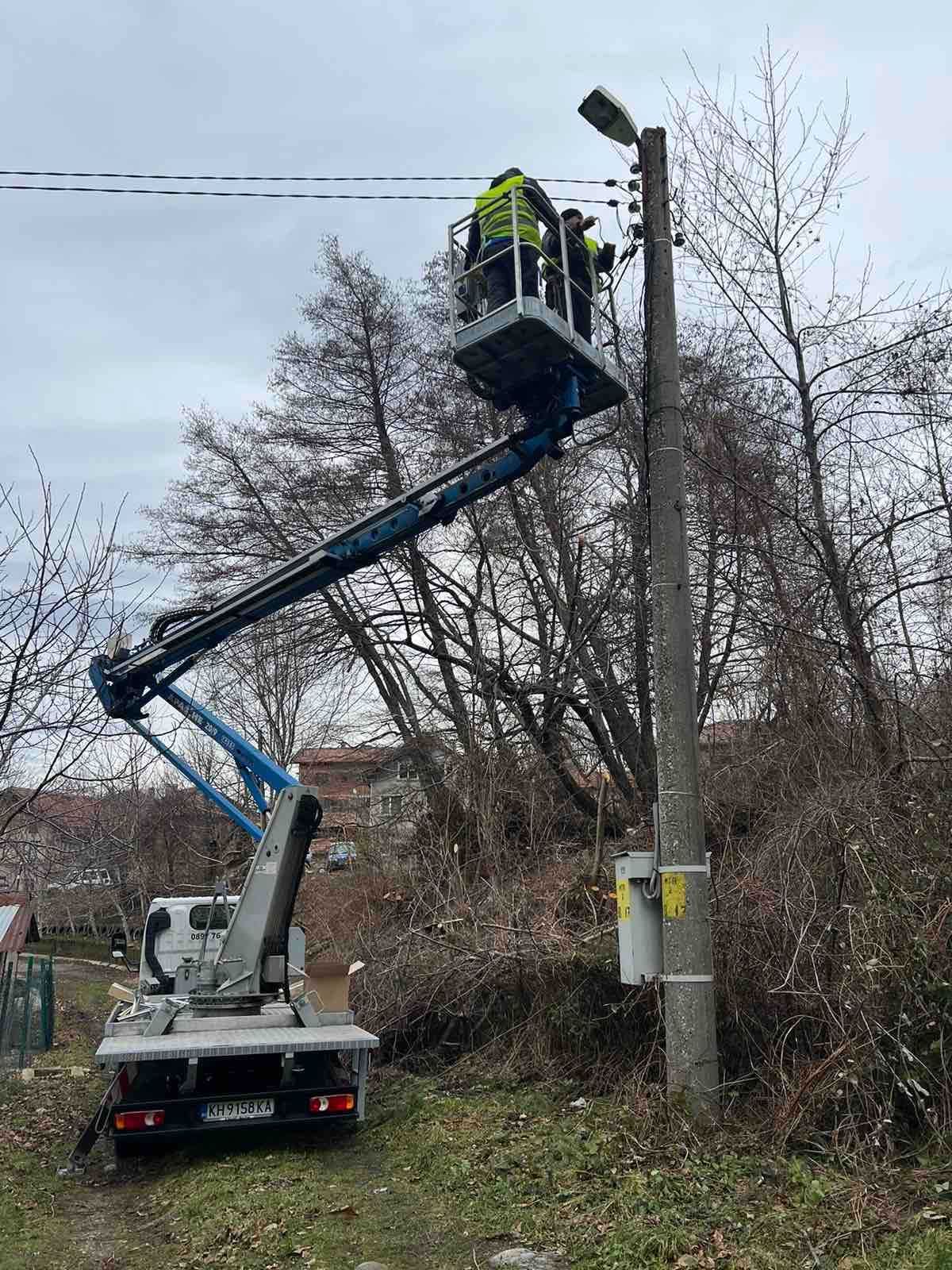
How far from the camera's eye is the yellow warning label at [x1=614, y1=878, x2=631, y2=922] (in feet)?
23.5

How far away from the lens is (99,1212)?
24.1 ft

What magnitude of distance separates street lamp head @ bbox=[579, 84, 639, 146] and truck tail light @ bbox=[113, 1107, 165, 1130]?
7.98 meters

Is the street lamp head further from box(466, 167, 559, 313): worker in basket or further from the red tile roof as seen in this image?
the red tile roof

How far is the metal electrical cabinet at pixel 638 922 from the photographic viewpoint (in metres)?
7.03

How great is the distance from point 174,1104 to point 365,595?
11324 millimetres

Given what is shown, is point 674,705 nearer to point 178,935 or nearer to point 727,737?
point 727,737

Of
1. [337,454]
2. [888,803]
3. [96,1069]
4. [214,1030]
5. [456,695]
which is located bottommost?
[96,1069]

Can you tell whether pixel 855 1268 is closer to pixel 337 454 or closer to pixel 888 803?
pixel 888 803

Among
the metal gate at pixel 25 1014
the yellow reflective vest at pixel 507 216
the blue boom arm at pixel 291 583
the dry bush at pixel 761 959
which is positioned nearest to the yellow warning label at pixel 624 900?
the dry bush at pixel 761 959

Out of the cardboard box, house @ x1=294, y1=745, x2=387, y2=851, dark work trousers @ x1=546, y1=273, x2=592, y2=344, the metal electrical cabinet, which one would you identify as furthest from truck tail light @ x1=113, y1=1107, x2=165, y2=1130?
dark work trousers @ x1=546, y1=273, x2=592, y2=344

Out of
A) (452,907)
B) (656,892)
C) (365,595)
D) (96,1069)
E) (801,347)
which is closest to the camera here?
(656,892)

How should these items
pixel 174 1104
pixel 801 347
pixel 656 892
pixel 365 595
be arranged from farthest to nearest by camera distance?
1. pixel 365 595
2. pixel 801 347
3. pixel 174 1104
4. pixel 656 892

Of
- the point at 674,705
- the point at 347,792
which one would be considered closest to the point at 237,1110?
the point at 674,705

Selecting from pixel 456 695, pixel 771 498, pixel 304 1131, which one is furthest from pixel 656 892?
pixel 456 695
